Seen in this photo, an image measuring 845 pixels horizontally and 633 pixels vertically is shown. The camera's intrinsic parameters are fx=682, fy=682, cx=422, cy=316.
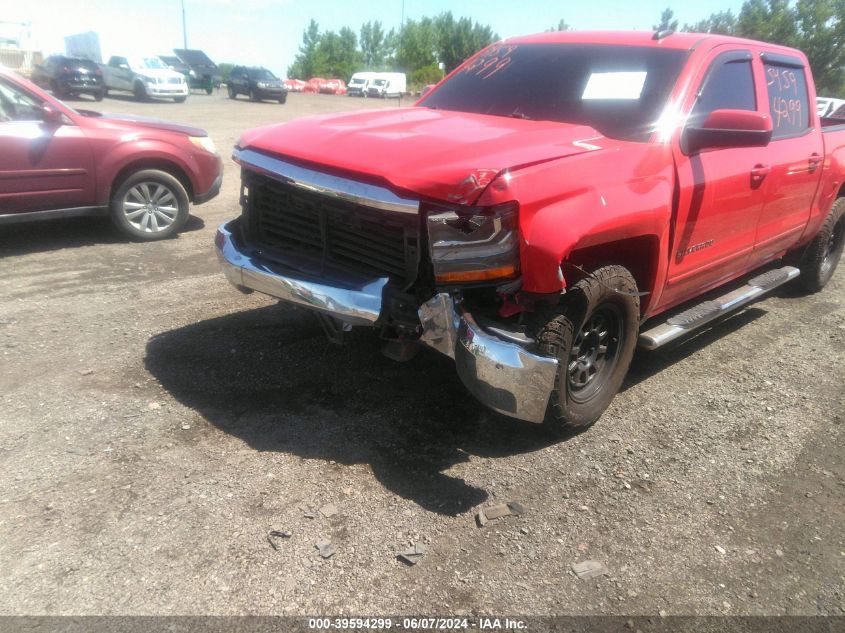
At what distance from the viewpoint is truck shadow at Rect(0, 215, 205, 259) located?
20.4ft

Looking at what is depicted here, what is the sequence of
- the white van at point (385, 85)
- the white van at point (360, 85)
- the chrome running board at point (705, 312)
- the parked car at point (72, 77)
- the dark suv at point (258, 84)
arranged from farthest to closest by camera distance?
the white van at point (360, 85) → the white van at point (385, 85) → the dark suv at point (258, 84) → the parked car at point (72, 77) → the chrome running board at point (705, 312)

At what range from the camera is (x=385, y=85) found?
49.3m

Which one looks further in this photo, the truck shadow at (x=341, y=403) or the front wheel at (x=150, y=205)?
the front wheel at (x=150, y=205)

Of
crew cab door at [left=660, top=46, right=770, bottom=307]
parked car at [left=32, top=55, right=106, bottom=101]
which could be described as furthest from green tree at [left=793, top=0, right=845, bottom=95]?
crew cab door at [left=660, top=46, right=770, bottom=307]

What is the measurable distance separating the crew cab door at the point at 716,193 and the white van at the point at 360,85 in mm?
48406

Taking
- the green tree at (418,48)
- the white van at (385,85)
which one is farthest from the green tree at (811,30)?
the green tree at (418,48)

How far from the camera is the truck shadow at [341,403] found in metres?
3.20

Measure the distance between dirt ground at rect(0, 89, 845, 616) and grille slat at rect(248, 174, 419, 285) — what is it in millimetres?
790

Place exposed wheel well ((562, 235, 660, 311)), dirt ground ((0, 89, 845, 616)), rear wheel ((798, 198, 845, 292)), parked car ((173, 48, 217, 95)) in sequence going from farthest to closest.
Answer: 1. parked car ((173, 48, 217, 95))
2. rear wheel ((798, 198, 845, 292))
3. exposed wheel well ((562, 235, 660, 311))
4. dirt ground ((0, 89, 845, 616))

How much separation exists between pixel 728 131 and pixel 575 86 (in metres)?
0.92

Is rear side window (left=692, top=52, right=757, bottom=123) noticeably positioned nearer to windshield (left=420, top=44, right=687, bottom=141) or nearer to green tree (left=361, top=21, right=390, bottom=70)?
windshield (left=420, top=44, right=687, bottom=141)

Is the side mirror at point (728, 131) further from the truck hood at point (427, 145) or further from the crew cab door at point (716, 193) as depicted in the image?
the truck hood at point (427, 145)

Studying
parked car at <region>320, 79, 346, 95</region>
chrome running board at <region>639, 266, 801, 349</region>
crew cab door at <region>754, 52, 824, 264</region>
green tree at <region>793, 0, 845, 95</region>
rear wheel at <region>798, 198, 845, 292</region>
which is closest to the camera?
chrome running board at <region>639, 266, 801, 349</region>

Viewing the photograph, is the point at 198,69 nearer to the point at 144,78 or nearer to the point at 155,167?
the point at 144,78
